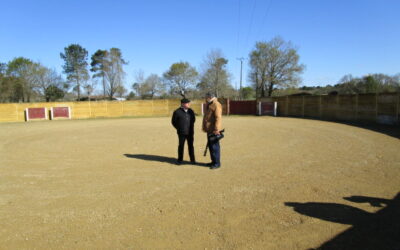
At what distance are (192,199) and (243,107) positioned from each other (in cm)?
2798

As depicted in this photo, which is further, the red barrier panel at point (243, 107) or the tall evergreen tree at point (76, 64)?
the tall evergreen tree at point (76, 64)

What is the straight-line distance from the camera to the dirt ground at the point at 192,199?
3176 mm

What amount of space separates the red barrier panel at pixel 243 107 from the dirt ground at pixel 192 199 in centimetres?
2364

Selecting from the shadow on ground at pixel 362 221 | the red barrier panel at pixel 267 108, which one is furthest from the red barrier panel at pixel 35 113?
the shadow on ground at pixel 362 221

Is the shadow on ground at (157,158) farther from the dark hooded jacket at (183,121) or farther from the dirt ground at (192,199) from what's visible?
the dark hooded jacket at (183,121)

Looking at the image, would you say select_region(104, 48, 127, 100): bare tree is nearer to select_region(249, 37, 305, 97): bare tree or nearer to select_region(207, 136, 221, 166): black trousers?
select_region(249, 37, 305, 97): bare tree

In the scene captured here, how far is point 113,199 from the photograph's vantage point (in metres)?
4.44

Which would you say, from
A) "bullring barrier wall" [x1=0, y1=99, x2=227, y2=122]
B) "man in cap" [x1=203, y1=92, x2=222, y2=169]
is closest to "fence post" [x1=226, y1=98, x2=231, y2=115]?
"bullring barrier wall" [x1=0, y1=99, x2=227, y2=122]

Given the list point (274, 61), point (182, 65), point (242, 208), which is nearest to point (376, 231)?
point (242, 208)

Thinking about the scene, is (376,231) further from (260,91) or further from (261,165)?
(260,91)

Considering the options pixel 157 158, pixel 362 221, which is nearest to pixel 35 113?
pixel 157 158

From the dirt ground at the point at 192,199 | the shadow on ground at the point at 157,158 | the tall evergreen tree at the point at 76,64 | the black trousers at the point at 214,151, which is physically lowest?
the dirt ground at the point at 192,199

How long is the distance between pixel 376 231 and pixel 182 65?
63091mm

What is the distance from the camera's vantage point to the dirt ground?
3.18m
